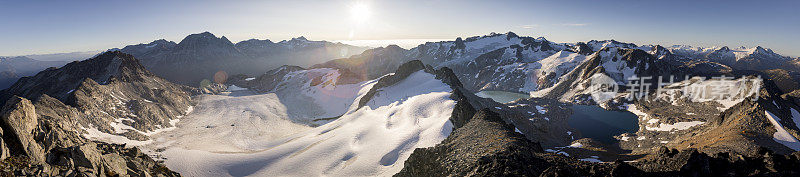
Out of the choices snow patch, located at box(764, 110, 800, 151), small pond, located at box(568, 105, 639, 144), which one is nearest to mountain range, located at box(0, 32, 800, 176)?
snow patch, located at box(764, 110, 800, 151)

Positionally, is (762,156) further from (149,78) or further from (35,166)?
(149,78)

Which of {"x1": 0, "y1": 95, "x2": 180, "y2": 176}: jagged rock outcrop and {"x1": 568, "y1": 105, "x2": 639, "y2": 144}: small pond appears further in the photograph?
{"x1": 568, "y1": 105, "x2": 639, "y2": 144}: small pond

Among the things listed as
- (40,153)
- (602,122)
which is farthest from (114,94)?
(602,122)

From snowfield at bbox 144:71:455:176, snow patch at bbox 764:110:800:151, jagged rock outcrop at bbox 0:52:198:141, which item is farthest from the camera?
jagged rock outcrop at bbox 0:52:198:141

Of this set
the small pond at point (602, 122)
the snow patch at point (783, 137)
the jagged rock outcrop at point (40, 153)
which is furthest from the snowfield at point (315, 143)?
the snow patch at point (783, 137)

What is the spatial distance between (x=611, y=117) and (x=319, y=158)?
13469 cm

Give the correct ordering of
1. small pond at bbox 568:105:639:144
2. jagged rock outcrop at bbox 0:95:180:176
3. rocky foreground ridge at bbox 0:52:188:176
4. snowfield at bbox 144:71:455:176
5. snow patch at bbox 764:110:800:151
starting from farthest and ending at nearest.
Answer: small pond at bbox 568:105:639:144 < snow patch at bbox 764:110:800:151 < snowfield at bbox 144:71:455:176 < rocky foreground ridge at bbox 0:52:188:176 < jagged rock outcrop at bbox 0:95:180:176

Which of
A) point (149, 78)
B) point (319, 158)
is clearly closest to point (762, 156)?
point (319, 158)

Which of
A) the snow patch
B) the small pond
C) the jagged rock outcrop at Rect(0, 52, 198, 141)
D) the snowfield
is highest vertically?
the jagged rock outcrop at Rect(0, 52, 198, 141)

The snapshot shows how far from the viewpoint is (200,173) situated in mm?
52219

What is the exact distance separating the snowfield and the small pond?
6454 cm

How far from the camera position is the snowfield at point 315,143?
47.9m

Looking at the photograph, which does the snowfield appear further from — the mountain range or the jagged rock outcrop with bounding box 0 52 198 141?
the jagged rock outcrop with bounding box 0 52 198 141

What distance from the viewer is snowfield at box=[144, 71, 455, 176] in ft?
157
